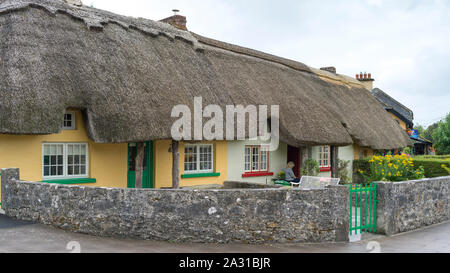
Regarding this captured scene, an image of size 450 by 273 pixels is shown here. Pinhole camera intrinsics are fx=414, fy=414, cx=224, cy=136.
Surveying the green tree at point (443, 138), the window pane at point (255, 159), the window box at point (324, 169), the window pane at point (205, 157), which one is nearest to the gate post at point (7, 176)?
the window pane at point (205, 157)

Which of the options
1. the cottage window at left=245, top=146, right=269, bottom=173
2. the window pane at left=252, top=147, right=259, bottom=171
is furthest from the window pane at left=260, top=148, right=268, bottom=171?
the window pane at left=252, top=147, right=259, bottom=171

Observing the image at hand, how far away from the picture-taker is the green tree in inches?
1366

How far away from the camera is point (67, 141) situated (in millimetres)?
11945

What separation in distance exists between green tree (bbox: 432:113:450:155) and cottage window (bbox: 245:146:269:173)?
23.8 meters

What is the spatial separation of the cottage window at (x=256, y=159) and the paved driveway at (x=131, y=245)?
8.47 m

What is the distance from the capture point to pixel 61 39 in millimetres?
12125

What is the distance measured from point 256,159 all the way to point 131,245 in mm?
10355

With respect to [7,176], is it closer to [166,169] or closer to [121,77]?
[121,77]

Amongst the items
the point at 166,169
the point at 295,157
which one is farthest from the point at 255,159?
the point at 166,169

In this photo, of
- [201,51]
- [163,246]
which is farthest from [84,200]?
[201,51]

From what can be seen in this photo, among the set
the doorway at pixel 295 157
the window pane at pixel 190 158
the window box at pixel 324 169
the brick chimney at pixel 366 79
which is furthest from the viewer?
the brick chimney at pixel 366 79

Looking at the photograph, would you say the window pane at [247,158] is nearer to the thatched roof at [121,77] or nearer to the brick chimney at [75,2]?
the thatched roof at [121,77]

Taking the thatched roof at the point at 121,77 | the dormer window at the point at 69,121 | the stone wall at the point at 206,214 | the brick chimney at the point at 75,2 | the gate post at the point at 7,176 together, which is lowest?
the stone wall at the point at 206,214

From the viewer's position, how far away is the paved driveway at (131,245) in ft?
23.6
